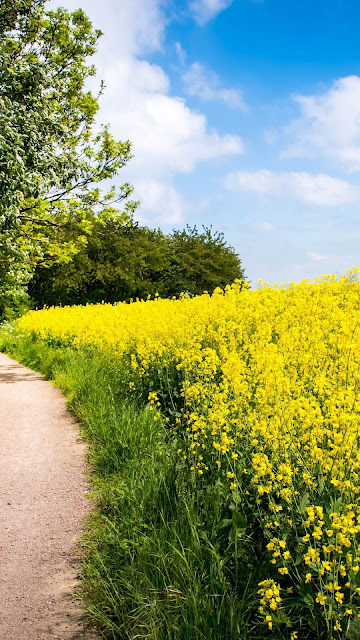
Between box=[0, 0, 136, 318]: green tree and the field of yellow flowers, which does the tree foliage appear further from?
the field of yellow flowers

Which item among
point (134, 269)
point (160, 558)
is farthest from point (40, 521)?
point (134, 269)

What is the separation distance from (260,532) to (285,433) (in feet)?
2.19

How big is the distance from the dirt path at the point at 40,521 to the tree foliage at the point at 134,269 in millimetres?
27674

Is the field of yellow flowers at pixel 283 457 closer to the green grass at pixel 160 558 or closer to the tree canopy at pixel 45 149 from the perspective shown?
the green grass at pixel 160 558

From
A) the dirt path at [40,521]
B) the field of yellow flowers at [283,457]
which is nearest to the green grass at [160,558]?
the field of yellow flowers at [283,457]

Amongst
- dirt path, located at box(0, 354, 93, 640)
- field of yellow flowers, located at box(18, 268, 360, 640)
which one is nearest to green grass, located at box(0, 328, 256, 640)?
field of yellow flowers, located at box(18, 268, 360, 640)

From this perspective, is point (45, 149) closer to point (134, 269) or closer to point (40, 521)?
point (40, 521)

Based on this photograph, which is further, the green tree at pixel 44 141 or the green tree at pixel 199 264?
the green tree at pixel 199 264

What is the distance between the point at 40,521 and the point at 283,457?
8.97 feet

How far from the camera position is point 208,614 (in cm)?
271

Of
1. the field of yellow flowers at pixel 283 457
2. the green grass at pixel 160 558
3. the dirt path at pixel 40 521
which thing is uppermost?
the field of yellow flowers at pixel 283 457

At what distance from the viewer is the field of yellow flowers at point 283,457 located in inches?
96.7

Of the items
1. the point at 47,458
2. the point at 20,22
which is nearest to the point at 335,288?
the point at 47,458

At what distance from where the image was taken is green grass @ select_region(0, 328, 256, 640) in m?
2.78
